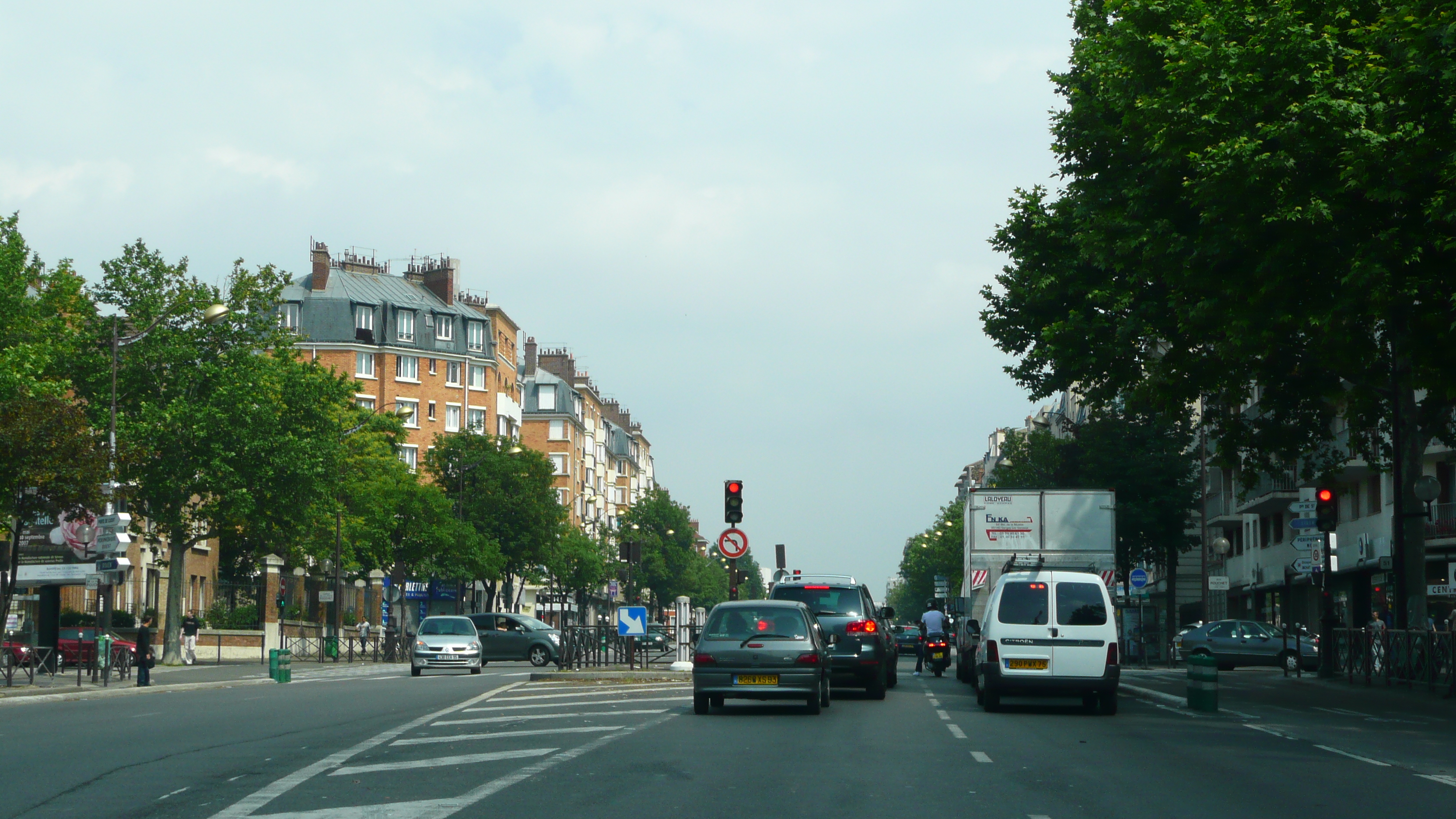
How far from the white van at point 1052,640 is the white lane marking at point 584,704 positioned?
5.20m

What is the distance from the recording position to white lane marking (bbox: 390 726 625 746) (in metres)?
16.0

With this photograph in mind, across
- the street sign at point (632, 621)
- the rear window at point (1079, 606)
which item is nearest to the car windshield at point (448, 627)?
the street sign at point (632, 621)

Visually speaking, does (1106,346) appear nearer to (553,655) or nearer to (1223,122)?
(1223,122)

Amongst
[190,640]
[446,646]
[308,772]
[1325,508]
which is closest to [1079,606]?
[1325,508]

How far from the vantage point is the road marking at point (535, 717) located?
18953 mm

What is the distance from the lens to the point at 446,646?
4122 cm

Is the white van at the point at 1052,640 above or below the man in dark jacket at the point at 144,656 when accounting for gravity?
above

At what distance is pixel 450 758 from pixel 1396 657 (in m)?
22.8

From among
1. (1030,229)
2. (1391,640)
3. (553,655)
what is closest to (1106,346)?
(1030,229)

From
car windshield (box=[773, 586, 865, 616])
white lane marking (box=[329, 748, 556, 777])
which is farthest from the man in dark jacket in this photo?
white lane marking (box=[329, 748, 556, 777])

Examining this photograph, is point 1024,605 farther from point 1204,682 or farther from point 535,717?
point 535,717

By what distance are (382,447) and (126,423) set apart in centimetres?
2070

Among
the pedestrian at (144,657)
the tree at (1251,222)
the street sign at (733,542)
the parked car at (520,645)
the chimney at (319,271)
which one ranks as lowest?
the parked car at (520,645)

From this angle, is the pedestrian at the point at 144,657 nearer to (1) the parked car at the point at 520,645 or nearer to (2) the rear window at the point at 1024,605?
(1) the parked car at the point at 520,645
